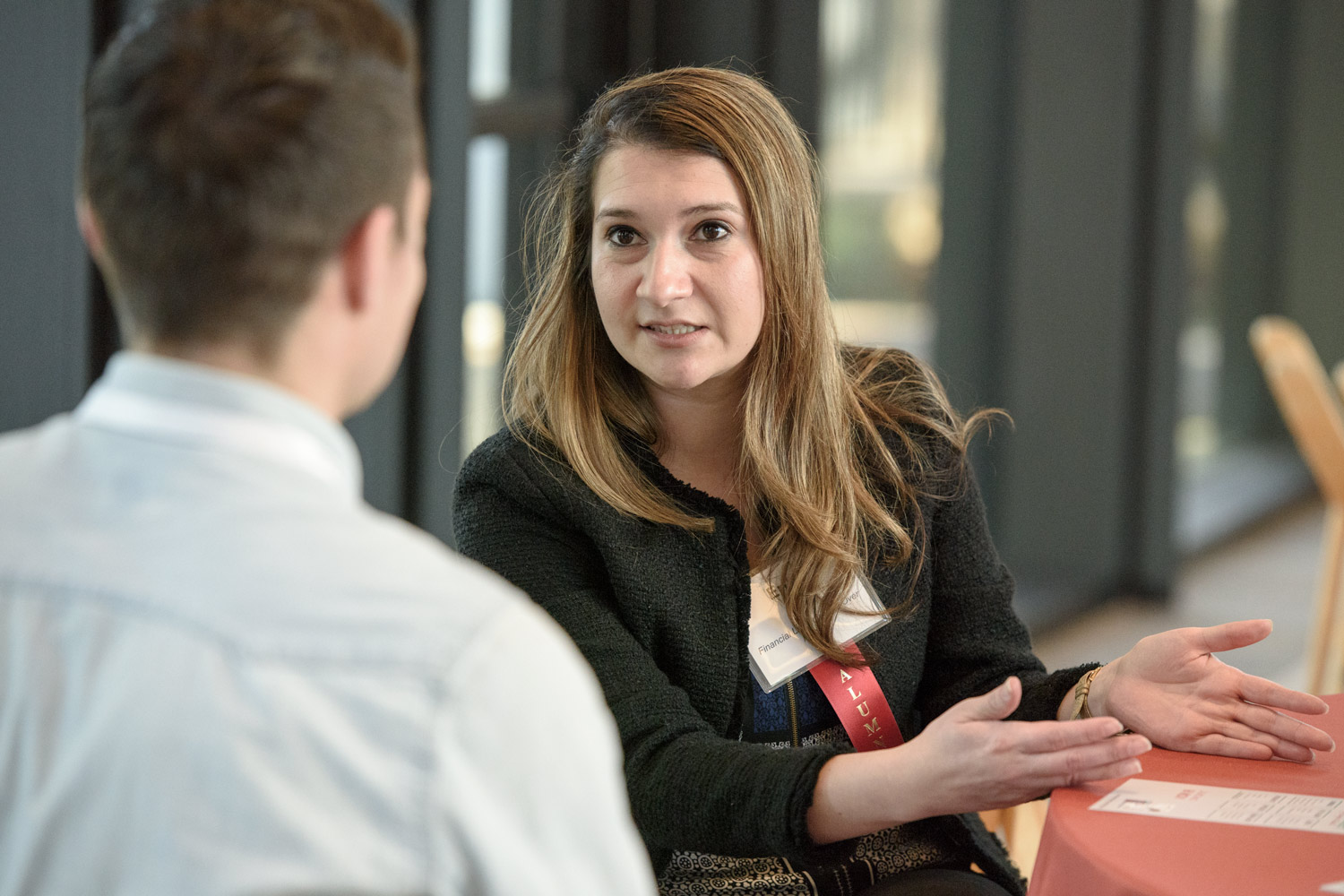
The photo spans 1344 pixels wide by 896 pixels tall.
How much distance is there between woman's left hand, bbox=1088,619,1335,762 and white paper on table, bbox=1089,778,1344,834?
0.36ft

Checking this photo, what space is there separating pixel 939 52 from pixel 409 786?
4265 millimetres

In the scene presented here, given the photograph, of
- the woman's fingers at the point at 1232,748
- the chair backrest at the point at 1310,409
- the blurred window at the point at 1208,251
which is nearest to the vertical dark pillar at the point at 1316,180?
the blurred window at the point at 1208,251

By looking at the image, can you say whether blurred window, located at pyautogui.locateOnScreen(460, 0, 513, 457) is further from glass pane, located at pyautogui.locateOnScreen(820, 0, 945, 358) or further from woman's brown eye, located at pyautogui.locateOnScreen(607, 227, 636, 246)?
glass pane, located at pyautogui.locateOnScreen(820, 0, 945, 358)

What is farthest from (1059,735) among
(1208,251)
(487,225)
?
(1208,251)

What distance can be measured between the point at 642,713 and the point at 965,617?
50 cm

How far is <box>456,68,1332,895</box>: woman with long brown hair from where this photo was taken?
140cm

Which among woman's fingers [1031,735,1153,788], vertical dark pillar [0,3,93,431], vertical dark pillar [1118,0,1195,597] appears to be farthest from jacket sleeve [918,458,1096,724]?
vertical dark pillar [1118,0,1195,597]

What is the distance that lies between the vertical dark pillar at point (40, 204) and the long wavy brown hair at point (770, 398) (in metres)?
0.74

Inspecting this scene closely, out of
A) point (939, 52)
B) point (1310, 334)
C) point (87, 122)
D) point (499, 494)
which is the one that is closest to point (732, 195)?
point (499, 494)

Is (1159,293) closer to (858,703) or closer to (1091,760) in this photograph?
(858,703)

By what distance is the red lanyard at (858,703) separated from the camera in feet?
5.15

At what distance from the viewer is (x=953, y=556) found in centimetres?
171

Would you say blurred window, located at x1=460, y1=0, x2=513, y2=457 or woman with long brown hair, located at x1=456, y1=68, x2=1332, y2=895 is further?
blurred window, located at x1=460, y1=0, x2=513, y2=457

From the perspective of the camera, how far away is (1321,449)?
329 centimetres
